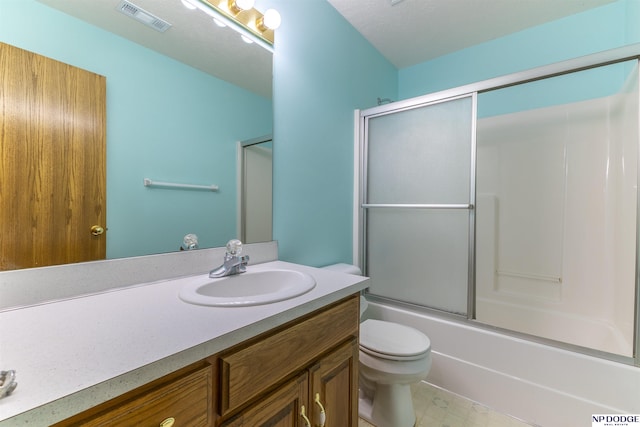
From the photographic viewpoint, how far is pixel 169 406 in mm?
490

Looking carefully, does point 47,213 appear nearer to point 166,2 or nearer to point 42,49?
point 42,49

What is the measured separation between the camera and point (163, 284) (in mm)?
929

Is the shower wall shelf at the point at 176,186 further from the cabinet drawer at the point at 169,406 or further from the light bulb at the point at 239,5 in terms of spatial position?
the light bulb at the point at 239,5

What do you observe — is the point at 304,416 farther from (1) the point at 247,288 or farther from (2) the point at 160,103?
(2) the point at 160,103

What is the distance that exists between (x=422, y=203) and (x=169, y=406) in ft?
5.65

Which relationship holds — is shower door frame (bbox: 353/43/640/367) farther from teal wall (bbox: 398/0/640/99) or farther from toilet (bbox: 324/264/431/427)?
teal wall (bbox: 398/0/640/99)

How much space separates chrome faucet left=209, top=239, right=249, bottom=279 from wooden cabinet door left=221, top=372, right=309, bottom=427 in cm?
48

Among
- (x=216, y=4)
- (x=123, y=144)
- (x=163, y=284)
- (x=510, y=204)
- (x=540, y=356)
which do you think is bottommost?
(x=540, y=356)

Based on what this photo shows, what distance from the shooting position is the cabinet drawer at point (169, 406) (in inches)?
16.8

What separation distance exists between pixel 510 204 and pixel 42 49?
2.75 m

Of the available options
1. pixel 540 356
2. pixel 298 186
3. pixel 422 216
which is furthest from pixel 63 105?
pixel 540 356

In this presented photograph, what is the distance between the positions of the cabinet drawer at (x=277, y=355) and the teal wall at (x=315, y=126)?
65 cm

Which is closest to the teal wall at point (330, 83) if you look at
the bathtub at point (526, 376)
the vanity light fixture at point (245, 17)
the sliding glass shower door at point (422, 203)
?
the vanity light fixture at point (245, 17)

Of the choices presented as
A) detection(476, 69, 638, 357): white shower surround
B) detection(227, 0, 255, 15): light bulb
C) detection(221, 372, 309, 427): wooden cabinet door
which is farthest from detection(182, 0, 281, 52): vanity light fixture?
detection(476, 69, 638, 357): white shower surround
